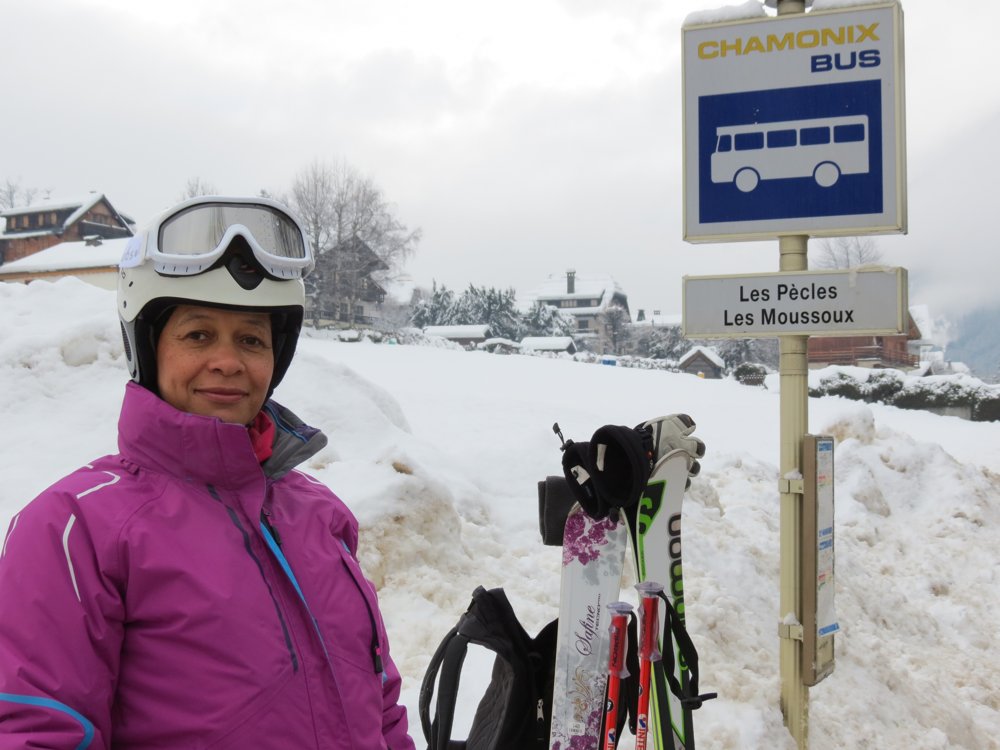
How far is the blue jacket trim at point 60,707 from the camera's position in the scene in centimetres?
134

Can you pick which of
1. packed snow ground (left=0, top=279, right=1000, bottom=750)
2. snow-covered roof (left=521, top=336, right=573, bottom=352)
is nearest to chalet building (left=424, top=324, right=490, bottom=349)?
snow-covered roof (left=521, top=336, right=573, bottom=352)

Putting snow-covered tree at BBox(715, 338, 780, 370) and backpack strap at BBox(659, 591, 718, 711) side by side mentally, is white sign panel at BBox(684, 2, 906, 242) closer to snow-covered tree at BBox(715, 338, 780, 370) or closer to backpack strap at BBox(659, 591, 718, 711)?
backpack strap at BBox(659, 591, 718, 711)

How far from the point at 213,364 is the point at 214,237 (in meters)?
0.30

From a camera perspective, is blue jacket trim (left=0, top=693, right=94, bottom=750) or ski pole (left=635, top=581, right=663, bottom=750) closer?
blue jacket trim (left=0, top=693, right=94, bottom=750)

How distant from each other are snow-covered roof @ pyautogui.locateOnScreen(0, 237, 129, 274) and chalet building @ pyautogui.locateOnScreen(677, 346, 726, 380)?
30461mm

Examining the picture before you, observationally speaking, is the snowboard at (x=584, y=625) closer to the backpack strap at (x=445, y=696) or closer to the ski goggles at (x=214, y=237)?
the backpack strap at (x=445, y=696)

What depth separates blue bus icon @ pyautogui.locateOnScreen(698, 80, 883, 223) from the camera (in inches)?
157

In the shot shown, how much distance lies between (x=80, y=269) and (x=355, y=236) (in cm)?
1372

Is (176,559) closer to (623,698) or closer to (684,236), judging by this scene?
(623,698)

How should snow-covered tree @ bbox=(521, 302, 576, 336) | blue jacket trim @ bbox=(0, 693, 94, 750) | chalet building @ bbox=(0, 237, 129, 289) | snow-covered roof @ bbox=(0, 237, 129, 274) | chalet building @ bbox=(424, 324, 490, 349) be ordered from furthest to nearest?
snow-covered tree @ bbox=(521, 302, 576, 336), chalet building @ bbox=(424, 324, 490, 349), snow-covered roof @ bbox=(0, 237, 129, 274), chalet building @ bbox=(0, 237, 129, 289), blue jacket trim @ bbox=(0, 693, 94, 750)

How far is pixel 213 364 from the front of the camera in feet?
5.94

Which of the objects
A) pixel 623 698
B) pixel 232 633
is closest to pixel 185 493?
pixel 232 633

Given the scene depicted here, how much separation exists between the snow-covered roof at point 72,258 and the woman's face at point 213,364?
42.3 m

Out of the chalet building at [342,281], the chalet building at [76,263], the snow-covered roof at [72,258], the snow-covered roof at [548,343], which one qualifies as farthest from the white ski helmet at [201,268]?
the snow-covered roof at [548,343]
